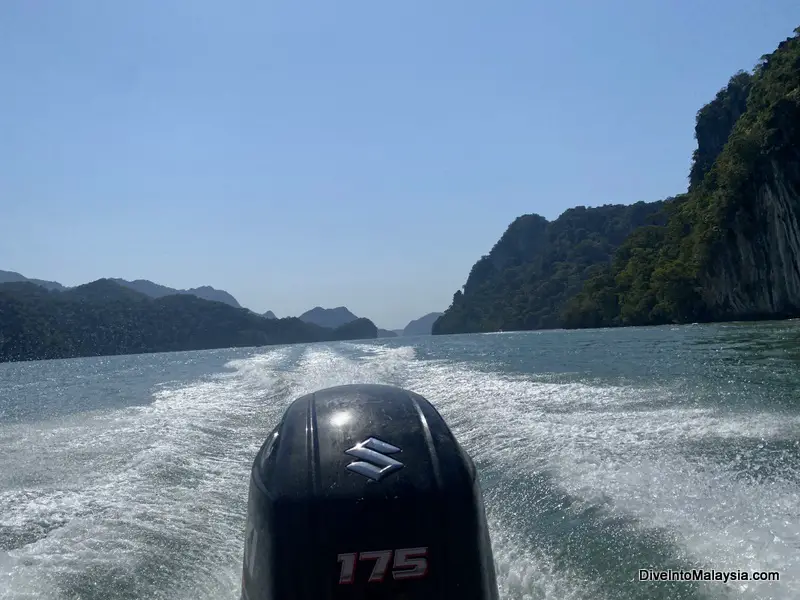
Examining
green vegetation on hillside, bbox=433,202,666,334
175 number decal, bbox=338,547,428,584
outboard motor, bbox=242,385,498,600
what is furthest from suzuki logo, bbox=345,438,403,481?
green vegetation on hillside, bbox=433,202,666,334

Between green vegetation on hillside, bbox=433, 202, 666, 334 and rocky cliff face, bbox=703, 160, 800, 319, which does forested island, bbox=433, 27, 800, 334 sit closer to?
rocky cliff face, bbox=703, 160, 800, 319

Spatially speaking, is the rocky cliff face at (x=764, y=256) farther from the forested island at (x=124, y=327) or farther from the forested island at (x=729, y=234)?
the forested island at (x=124, y=327)

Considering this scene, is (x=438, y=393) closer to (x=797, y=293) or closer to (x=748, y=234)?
(x=797, y=293)

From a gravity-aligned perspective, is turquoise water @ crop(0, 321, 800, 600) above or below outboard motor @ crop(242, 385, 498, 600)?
below

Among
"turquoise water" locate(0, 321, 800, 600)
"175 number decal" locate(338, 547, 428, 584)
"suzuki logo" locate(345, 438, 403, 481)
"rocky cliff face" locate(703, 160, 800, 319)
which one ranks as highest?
"rocky cliff face" locate(703, 160, 800, 319)

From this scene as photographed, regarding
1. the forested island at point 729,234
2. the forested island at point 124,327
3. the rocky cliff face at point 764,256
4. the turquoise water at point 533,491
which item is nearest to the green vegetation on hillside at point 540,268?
the forested island at point 729,234

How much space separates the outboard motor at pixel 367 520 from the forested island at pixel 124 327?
96.3 metres

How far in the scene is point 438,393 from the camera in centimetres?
1321

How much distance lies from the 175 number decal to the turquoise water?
5.58 feet

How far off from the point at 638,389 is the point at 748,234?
4256cm

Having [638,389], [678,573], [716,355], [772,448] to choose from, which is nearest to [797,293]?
[716,355]

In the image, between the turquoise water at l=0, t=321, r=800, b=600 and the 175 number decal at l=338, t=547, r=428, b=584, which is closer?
the 175 number decal at l=338, t=547, r=428, b=584

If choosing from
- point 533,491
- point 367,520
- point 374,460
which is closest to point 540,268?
point 533,491

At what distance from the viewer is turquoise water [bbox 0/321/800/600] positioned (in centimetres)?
435
